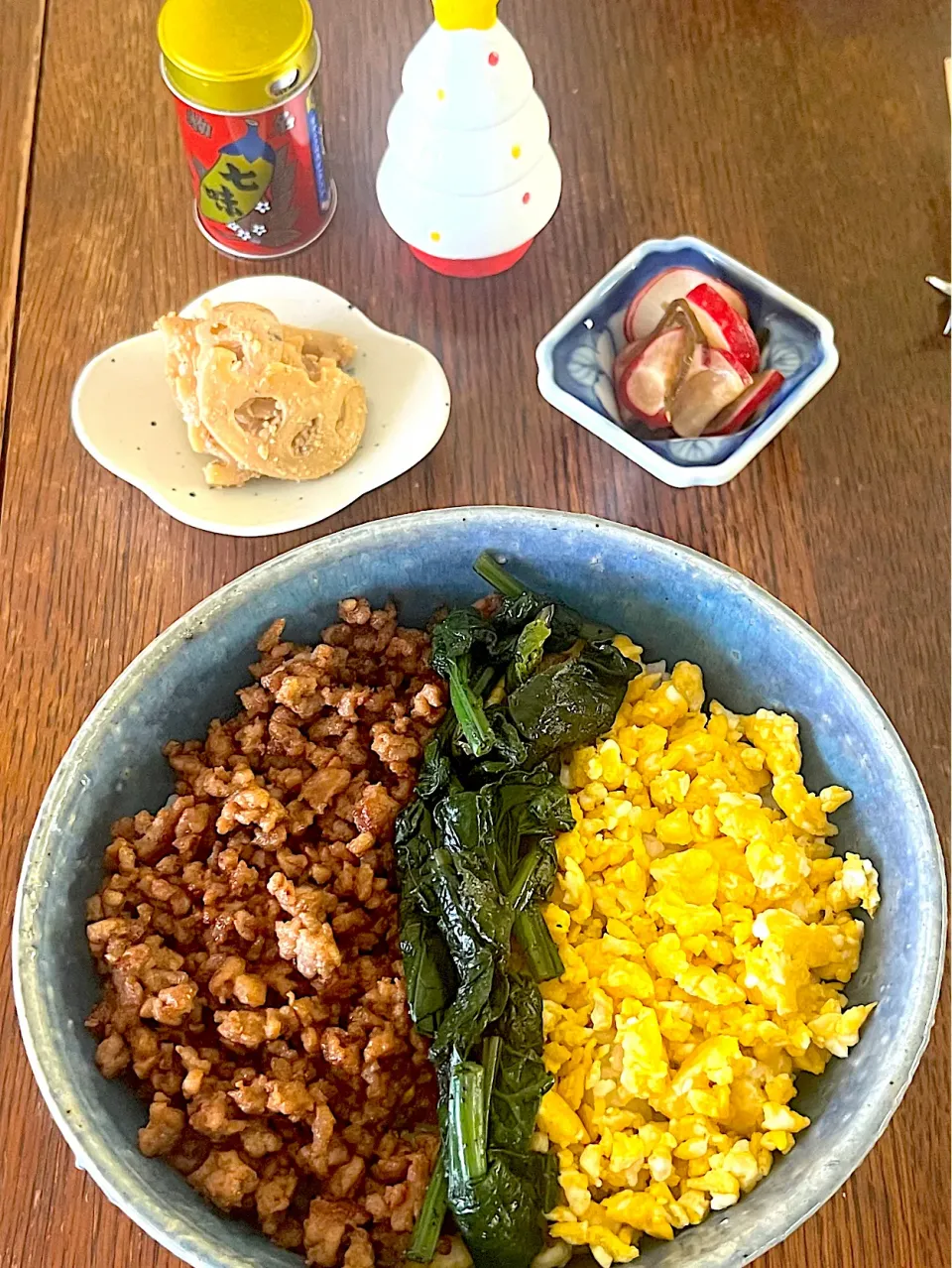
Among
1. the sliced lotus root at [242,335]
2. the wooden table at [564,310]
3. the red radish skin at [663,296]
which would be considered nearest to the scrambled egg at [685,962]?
the wooden table at [564,310]

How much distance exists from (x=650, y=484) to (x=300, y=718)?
460 mm

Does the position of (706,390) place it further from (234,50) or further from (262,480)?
(234,50)

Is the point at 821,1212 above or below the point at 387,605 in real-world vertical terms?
below

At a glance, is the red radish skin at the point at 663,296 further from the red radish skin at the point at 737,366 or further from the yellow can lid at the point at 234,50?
the yellow can lid at the point at 234,50

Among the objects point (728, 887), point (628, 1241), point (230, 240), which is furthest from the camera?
point (230, 240)

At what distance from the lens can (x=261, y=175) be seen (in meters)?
1.29

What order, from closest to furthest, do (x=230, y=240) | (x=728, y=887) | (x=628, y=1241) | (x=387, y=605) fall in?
→ (x=628, y=1241), (x=728, y=887), (x=387, y=605), (x=230, y=240)

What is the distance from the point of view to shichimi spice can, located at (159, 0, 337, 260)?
1172mm

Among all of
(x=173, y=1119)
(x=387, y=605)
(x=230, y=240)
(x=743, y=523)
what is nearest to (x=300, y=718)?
(x=387, y=605)

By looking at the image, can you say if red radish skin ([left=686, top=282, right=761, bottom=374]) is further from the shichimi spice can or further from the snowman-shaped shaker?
the shichimi spice can

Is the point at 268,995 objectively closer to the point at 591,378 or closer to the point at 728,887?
the point at 728,887

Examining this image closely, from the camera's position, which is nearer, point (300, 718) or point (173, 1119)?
point (173, 1119)

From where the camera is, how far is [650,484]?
1.26 m

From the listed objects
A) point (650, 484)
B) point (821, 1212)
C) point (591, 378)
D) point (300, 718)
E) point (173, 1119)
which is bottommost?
point (821, 1212)
